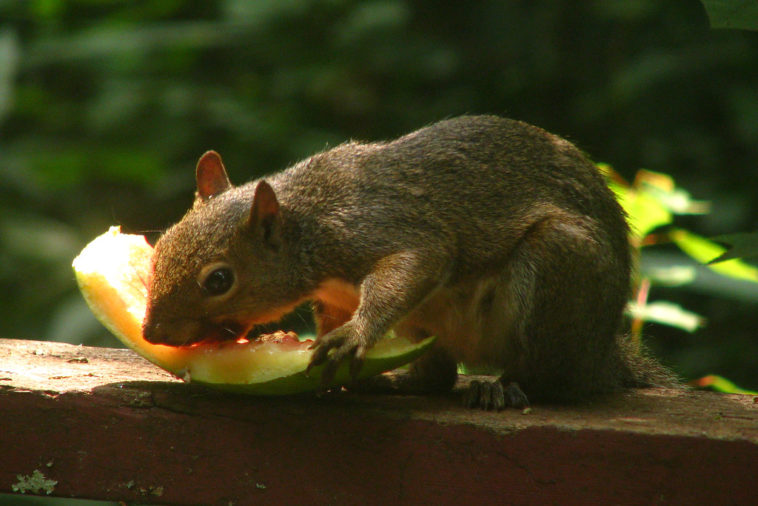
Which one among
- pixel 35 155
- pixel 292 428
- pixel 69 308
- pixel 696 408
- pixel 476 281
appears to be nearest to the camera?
pixel 292 428

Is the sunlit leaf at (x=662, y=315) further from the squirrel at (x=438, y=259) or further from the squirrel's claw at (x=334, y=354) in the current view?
the squirrel's claw at (x=334, y=354)

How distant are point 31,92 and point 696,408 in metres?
4.15

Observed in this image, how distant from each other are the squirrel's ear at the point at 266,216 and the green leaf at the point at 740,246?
127cm

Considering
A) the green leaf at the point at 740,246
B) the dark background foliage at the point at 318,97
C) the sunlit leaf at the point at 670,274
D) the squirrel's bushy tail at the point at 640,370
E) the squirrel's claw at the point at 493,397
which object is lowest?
the squirrel's claw at the point at 493,397

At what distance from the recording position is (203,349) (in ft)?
8.61

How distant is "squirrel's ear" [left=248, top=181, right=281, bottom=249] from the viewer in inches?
109

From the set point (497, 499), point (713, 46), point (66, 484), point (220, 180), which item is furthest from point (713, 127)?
point (66, 484)

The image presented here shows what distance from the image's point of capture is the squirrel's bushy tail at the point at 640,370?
3271 mm

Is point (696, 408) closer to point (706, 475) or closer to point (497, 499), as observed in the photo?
point (706, 475)

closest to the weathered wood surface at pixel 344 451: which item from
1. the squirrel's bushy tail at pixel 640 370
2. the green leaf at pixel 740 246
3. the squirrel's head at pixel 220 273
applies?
the squirrel's head at pixel 220 273

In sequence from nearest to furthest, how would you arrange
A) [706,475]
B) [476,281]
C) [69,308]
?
[706,475], [476,281], [69,308]

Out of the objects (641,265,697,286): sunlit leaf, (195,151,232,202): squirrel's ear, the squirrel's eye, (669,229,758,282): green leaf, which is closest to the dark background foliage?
(641,265,697,286): sunlit leaf

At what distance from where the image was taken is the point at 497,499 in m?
2.37

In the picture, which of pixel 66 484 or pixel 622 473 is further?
pixel 66 484
